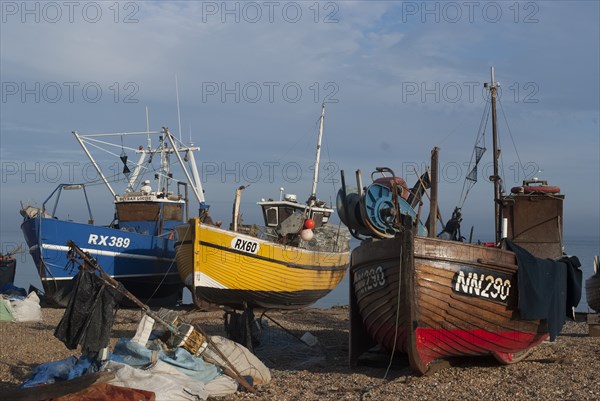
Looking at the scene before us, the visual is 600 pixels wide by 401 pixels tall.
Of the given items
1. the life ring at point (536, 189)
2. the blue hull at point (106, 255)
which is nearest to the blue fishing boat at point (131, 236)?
the blue hull at point (106, 255)

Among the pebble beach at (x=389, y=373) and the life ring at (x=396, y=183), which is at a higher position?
the life ring at (x=396, y=183)

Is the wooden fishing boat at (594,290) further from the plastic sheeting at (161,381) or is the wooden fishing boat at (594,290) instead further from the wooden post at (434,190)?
the plastic sheeting at (161,381)

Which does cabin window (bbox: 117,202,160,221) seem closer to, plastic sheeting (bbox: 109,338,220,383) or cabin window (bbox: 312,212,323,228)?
cabin window (bbox: 312,212,323,228)

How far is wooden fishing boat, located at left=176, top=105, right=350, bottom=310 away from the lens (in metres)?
16.5

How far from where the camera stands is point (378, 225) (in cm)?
1080

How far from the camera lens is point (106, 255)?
21188mm

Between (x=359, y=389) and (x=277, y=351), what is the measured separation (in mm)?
3426

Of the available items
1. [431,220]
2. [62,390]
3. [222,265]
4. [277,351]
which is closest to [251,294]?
[222,265]

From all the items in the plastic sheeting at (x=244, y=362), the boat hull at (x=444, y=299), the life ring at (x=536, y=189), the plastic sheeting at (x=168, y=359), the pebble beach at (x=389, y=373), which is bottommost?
the pebble beach at (x=389, y=373)

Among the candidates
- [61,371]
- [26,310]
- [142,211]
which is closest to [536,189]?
[61,371]

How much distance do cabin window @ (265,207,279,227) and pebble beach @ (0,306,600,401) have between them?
18.1 feet

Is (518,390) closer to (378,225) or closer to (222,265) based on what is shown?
(378,225)

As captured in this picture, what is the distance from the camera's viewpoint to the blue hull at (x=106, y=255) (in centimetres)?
2075

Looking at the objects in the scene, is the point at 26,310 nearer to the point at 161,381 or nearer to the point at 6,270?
the point at 6,270
